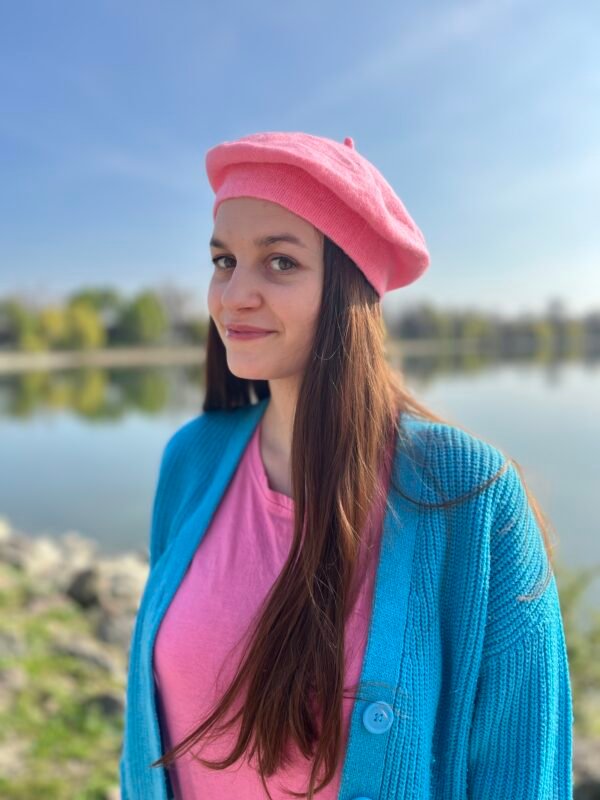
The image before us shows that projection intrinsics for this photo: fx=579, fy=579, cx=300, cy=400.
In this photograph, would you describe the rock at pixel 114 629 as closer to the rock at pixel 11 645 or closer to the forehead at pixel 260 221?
the rock at pixel 11 645

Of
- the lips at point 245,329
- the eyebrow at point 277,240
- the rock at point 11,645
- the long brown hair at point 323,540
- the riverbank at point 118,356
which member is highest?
the eyebrow at point 277,240

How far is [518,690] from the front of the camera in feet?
3.64

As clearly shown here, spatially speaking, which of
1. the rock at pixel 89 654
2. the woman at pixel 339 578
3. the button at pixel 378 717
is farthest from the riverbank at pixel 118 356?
the button at pixel 378 717

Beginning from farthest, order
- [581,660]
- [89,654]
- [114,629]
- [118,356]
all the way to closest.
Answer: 1. [118,356]
2. [114,629]
3. [581,660]
4. [89,654]

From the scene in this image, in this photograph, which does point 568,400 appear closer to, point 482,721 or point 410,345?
point 482,721

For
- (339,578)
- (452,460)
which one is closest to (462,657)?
(339,578)

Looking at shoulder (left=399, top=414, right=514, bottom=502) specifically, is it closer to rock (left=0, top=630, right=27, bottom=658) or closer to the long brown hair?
the long brown hair

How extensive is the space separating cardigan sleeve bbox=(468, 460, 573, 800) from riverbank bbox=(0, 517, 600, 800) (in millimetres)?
1999

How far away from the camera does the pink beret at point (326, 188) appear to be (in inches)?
47.9

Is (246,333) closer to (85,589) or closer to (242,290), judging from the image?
(242,290)

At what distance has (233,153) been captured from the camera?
4.24 ft

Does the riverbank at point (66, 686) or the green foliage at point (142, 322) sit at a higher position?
the green foliage at point (142, 322)

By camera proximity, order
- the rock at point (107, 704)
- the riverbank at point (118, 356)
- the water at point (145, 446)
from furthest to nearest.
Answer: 1. the riverbank at point (118, 356)
2. the water at point (145, 446)
3. the rock at point (107, 704)

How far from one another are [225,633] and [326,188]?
0.97 metres
